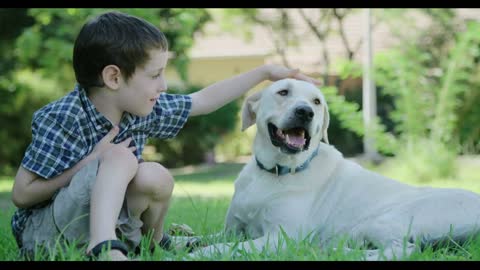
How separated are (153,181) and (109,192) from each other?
24 cm

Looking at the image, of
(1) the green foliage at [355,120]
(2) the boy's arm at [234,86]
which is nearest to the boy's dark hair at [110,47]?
(2) the boy's arm at [234,86]

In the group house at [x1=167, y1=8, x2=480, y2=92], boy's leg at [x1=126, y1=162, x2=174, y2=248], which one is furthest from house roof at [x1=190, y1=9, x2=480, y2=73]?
boy's leg at [x1=126, y1=162, x2=174, y2=248]

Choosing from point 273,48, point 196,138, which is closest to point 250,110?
point 196,138

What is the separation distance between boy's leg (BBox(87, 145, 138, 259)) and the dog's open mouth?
3.07 feet

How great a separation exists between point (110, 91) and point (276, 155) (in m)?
0.99

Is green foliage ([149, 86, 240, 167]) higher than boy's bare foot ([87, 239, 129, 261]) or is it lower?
lower

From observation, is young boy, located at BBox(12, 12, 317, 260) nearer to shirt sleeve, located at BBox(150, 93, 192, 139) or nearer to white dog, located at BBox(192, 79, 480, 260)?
shirt sleeve, located at BBox(150, 93, 192, 139)

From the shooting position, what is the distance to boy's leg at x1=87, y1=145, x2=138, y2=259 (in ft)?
8.92

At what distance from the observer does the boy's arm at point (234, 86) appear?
3.77m

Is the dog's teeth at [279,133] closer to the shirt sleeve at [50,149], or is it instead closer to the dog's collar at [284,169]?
the dog's collar at [284,169]

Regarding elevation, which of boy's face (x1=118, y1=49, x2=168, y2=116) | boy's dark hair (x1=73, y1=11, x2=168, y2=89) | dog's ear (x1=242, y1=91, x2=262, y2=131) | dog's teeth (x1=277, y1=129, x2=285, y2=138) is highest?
boy's dark hair (x1=73, y1=11, x2=168, y2=89)

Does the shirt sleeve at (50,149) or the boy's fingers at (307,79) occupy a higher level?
the boy's fingers at (307,79)

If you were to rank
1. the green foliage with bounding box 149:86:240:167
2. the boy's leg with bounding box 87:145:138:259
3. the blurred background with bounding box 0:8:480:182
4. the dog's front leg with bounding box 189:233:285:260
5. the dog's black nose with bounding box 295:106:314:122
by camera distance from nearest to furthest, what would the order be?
the boy's leg with bounding box 87:145:138:259
the dog's front leg with bounding box 189:233:285:260
the dog's black nose with bounding box 295:106:314:122
the blurred background with bounding box 0:8:480:182
the green foliage with bounding box 149:86:240:167

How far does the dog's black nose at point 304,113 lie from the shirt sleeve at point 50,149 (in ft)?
3.77
